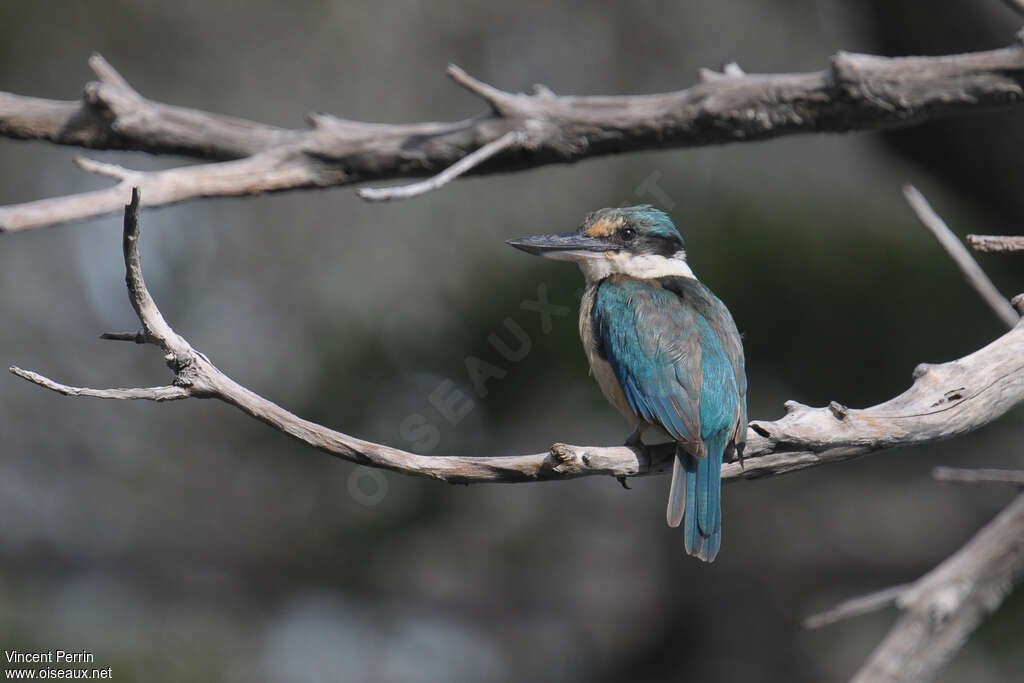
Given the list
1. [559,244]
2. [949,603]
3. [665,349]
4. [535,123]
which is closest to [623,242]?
[559,244]

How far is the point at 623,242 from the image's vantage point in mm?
3676

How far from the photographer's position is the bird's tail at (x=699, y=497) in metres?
2.82

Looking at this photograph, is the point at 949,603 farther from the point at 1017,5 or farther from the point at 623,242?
the point at 1017,5

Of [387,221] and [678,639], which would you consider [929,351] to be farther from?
[387,221]

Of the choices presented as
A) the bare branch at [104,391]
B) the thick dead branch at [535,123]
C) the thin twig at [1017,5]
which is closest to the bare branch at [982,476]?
the thick dead branch at [535,123]

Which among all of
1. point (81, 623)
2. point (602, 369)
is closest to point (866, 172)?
point (602, 369)

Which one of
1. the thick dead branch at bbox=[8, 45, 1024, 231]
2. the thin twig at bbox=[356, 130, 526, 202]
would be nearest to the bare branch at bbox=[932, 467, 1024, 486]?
the thick dead branch at bbox=[8, 45, 1024, 231]

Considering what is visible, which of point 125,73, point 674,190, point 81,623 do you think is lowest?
point 81,623

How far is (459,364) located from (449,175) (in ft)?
3.67

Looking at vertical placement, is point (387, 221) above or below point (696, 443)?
above

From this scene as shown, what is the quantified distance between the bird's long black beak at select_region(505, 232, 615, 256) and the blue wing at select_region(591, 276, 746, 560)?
0.17 metres

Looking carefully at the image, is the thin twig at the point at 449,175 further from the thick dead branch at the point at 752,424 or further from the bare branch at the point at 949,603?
the bare branch at the point at 949,603

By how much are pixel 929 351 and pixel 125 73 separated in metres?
4.16

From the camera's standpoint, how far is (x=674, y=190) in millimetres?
4480
